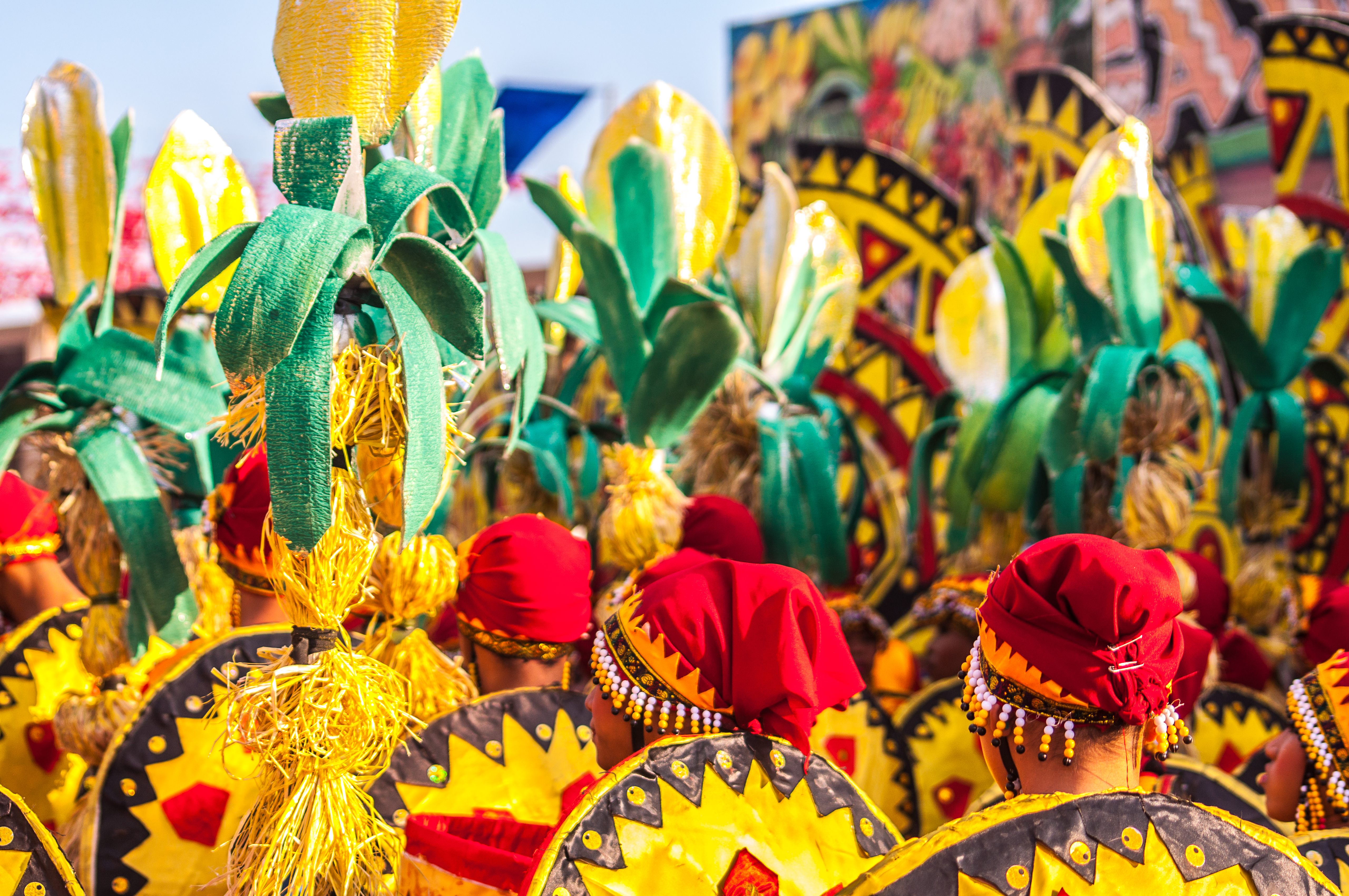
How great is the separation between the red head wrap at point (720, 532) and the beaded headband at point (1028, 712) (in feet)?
5.19

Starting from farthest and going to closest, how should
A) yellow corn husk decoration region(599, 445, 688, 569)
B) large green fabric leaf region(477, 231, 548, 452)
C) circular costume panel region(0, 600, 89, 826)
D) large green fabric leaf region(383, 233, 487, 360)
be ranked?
yellow corn husk decoration region(599, 445, 688, 569) < circular costume panel region(0, 600, 89, 826) < large green fabric leaf region(477, 231, 548, 452) < large green fabric leaf region(383, 233, 487, 360)

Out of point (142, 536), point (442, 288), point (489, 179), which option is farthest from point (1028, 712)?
point (142, 536)

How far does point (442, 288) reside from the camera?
1.98 metres

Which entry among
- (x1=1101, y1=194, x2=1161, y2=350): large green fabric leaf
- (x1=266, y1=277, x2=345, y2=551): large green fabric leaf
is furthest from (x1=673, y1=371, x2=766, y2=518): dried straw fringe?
(x1=266, y1=277, x2=345, y2=551): large green fabric leaf

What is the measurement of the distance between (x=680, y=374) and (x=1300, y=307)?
8.70 feet

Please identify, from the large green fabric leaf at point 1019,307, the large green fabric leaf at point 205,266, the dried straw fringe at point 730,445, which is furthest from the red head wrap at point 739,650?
the large green fabric leaf at point 1019,307

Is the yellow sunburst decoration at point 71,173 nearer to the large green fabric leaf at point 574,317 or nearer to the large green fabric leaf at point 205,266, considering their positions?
the large green fabric leaf at point 574,317

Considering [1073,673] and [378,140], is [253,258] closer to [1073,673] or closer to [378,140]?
[378,140]

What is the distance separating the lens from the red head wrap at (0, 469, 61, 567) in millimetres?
3656

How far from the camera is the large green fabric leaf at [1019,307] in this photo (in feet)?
15.3

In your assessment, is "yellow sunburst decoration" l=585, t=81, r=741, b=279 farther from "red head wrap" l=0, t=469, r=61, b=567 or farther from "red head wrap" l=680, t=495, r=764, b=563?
"red head wrap" l=0, t=469, r=61, b=567

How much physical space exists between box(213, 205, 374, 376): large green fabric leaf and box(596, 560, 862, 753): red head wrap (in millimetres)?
722

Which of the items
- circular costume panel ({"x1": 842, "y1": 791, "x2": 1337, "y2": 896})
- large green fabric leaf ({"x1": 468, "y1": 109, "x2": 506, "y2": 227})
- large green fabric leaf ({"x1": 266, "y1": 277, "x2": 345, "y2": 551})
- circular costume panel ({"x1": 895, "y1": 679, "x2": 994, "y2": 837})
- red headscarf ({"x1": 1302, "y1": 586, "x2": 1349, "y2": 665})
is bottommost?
circular costume panel ({"x1": 895, "y1": 679, "x2": 994, "y2": 837})

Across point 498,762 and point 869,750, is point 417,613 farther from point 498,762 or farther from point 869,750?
point 869,750
